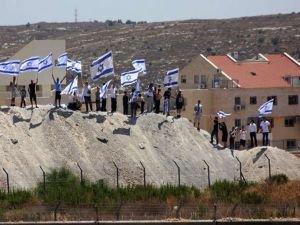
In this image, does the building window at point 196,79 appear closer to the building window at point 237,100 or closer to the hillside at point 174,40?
the building window at point 237,100

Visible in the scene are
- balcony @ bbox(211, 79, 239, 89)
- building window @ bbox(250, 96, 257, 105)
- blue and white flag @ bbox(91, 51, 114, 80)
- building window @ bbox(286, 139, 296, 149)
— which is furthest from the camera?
balcony @ bbox(211, 79, 239, 89)

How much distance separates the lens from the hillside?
15150cm

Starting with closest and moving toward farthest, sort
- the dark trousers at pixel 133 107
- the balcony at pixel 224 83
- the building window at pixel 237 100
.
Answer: the dark trousers at pixel 133 107
the building window at pixel 237 100
the balcony at pixel 224 83

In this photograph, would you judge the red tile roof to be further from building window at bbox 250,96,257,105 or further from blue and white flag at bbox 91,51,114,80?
blue and white flag at bbox 91,51,114,80

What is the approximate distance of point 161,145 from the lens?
57625 mm

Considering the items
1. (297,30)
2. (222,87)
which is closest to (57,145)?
(222,87)

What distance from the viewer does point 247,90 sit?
273 ft

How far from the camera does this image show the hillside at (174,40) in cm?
15150

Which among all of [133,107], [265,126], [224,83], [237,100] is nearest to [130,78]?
[133,107]

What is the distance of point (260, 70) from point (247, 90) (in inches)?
214

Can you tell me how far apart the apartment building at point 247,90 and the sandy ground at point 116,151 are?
60.3 feet

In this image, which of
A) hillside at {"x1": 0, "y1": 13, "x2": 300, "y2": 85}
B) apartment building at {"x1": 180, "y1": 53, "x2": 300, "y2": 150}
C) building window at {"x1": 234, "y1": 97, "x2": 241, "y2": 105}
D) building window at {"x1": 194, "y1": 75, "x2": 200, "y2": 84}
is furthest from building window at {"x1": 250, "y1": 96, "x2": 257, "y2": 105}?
hillside at {"x1": 0, "y1": 13, "x2": 300, "y2": 85}

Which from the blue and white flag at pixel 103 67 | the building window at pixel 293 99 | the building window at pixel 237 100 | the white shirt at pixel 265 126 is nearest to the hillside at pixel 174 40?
the building window at pixel 293 99

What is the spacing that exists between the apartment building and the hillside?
45.2m
